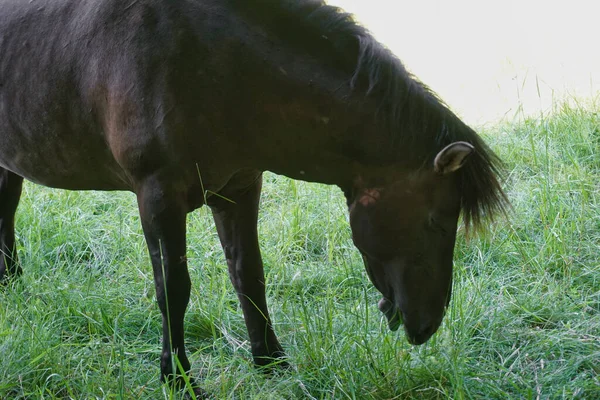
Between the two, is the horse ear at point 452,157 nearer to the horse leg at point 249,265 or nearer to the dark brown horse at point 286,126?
the dark brown horse at point 286,126

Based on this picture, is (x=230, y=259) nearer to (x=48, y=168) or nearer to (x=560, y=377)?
(x=48, y=168)

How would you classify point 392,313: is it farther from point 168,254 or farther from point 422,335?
point 168,254

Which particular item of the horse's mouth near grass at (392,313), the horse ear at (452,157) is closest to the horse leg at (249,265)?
the horse's mouth near grass at (392,313)

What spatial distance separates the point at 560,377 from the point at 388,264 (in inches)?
31.4

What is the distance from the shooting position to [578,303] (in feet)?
11.0

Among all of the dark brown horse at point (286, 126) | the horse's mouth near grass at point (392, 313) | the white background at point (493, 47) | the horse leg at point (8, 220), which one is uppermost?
the white background at point (493, 47)

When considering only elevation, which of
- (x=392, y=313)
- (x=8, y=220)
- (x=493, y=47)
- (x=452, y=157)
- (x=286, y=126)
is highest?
(x=493, y=47)

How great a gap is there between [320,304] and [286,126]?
3.82ft

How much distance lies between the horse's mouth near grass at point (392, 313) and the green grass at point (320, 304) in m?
0.08

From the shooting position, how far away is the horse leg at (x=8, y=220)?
160 inches

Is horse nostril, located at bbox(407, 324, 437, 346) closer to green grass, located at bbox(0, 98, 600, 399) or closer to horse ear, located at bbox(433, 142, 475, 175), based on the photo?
green grass, located at bbox(0, 98, 600, 399)

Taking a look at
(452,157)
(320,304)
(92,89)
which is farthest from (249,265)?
(452,157)

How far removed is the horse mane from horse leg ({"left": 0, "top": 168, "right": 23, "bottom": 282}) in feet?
7.30

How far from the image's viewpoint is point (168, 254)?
111 inches
